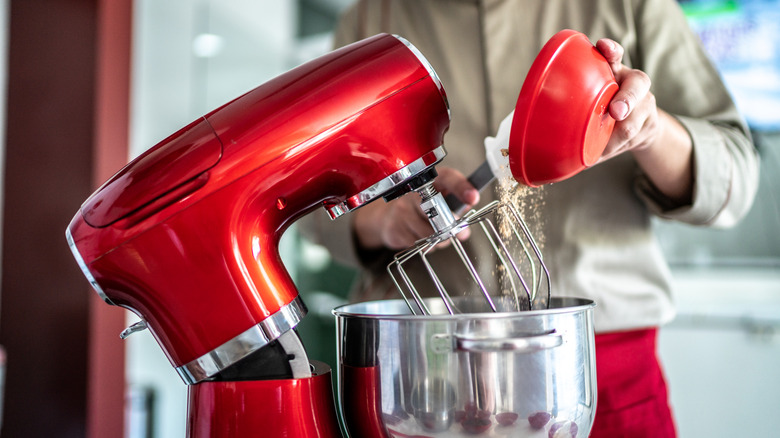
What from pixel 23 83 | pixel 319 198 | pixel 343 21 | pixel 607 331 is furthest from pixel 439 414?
pixel 23 83

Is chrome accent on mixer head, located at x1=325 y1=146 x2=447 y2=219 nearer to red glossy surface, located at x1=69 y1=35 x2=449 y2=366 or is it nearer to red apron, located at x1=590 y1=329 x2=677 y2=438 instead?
red glossy surface, located at x1=69 y1=35 x2=449 y2=366

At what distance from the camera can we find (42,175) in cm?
124

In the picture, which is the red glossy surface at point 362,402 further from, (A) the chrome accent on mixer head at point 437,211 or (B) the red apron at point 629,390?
(B) the red apron at point 629,390

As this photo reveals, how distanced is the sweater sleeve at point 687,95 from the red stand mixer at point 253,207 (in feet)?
0.77

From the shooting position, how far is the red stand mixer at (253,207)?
0.33 meters

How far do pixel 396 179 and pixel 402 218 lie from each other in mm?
171

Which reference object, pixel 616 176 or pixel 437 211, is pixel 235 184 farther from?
pixel 616 176

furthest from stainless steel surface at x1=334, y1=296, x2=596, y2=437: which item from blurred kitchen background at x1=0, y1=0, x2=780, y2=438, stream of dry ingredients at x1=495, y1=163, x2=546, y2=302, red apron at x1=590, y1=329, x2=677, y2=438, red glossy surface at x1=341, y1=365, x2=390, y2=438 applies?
blurred kitchen background at x1=0, y1=0, x2=780, y2=438

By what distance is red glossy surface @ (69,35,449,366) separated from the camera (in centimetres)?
33

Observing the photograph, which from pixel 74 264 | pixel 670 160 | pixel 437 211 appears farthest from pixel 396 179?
pixel 74 264

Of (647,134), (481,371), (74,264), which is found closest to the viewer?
(481,371)

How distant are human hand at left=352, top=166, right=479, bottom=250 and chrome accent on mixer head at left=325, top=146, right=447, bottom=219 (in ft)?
0.28

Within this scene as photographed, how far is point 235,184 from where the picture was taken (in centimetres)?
33

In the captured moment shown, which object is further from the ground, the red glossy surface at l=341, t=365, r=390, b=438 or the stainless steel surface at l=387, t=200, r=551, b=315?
the stainless steel surface at l=387, t=200, r=551, b=315
